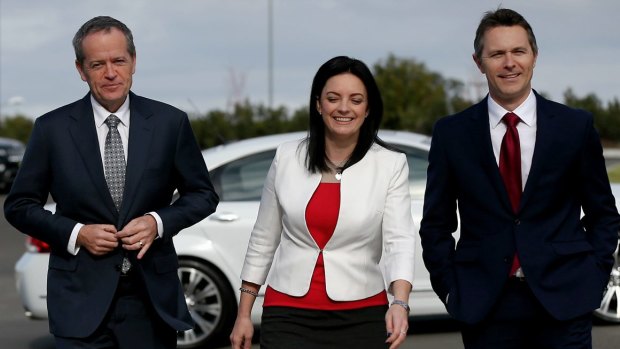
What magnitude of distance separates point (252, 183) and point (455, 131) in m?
4.78

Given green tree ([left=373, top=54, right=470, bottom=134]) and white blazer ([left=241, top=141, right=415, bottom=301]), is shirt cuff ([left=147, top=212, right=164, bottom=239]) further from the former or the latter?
green tree ([left=373, top=54, right=470, bottom=134])

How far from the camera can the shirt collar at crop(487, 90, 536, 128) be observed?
4.68 metres

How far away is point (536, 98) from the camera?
Result: 187 inches

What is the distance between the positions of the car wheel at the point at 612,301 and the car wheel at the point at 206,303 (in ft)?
9.17

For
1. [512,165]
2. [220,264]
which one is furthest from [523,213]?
[220,264]

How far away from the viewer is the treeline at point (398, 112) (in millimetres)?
49875

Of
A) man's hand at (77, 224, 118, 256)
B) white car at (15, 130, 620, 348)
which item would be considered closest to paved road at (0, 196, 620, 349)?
white car at (15, 130, 620, 348)

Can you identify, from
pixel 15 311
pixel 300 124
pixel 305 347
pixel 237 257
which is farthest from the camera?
pixel 300 124

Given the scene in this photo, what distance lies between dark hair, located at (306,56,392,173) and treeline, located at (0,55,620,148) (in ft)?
109

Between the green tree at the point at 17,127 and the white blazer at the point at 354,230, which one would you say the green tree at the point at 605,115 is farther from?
the white blazer at the point at 354,230

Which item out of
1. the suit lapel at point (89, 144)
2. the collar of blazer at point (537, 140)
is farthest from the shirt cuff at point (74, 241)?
the collar of blazer at point (537, 140)

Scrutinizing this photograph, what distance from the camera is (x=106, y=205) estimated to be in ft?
15.5

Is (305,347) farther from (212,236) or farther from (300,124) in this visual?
(300,124)

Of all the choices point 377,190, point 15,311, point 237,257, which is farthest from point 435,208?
point 15,311
